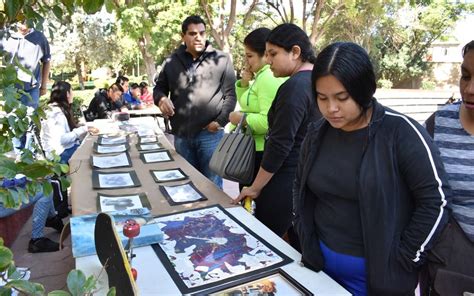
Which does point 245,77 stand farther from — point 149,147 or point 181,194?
point 181,194

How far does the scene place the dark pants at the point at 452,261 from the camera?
3.96ft

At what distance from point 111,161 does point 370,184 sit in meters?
2.04

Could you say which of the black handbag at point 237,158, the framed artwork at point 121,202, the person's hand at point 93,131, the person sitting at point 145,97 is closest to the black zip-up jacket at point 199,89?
the black handbag at point 237,158

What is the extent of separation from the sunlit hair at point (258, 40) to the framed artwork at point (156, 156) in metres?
1.07

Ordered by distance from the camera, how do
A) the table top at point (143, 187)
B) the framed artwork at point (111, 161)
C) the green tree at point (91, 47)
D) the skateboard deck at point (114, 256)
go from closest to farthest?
the skateboard deck at point (114, 256)
the table top at point (143, 187)
the framed artwork at point (111, 161)
the green tree at point (91, 47)

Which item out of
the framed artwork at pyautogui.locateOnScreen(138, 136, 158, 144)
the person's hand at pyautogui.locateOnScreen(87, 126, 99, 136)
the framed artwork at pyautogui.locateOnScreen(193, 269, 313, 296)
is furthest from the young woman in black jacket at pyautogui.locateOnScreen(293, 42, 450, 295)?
the person's hand at pyautogui.locateOnScreen(87, 126, 99, 136)

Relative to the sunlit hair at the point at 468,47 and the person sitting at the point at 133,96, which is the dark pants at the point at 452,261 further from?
the person sitting at the point at 133,96

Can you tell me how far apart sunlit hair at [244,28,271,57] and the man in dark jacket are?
683 millimetres

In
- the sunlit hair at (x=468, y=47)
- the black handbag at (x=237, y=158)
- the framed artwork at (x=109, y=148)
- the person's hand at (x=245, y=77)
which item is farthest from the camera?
the framed artwork at (x=109, y=148)

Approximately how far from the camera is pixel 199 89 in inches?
117

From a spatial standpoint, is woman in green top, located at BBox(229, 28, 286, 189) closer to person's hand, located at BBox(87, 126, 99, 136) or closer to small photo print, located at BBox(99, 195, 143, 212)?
small photo print, located at BBox(99, 195, 143, 212)

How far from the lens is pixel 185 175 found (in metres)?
2.50

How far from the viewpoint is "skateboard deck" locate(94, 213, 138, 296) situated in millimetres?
959

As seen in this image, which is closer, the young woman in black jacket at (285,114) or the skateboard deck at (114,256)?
the skateboard deck at (114,256)
